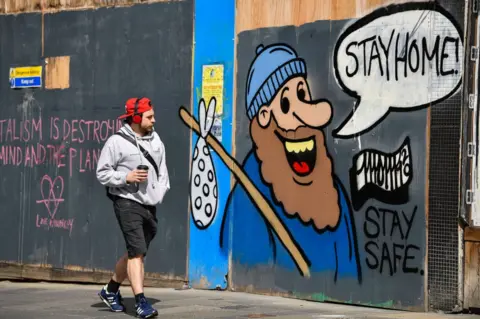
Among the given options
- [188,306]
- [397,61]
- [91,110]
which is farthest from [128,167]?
[91,110]

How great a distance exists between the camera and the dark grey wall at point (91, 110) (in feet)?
37.8

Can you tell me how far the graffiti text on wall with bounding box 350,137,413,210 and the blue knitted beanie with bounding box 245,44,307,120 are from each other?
3.73 ft

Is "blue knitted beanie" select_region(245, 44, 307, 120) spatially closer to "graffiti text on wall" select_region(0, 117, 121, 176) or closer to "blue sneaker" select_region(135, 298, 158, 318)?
"graffiti text on wall" select_region(0, 117, 121, 176)

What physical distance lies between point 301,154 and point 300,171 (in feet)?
0.55

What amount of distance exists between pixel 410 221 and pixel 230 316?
1822 millimetres

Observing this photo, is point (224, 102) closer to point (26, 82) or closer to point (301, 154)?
point (301, 154)

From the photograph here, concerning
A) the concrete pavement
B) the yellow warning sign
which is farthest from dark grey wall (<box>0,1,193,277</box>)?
the concrete pavement

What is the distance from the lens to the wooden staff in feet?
→ 34.2

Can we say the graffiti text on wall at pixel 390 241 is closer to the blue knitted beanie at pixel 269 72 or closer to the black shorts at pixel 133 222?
the blue knitted beanie at pixel 269 72

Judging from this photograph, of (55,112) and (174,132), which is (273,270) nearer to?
(174,132)

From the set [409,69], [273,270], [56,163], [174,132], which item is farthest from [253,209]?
[56,163]

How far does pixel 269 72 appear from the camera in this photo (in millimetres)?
10695

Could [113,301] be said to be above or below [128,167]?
below

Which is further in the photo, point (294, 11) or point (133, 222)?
point (294, 11)
